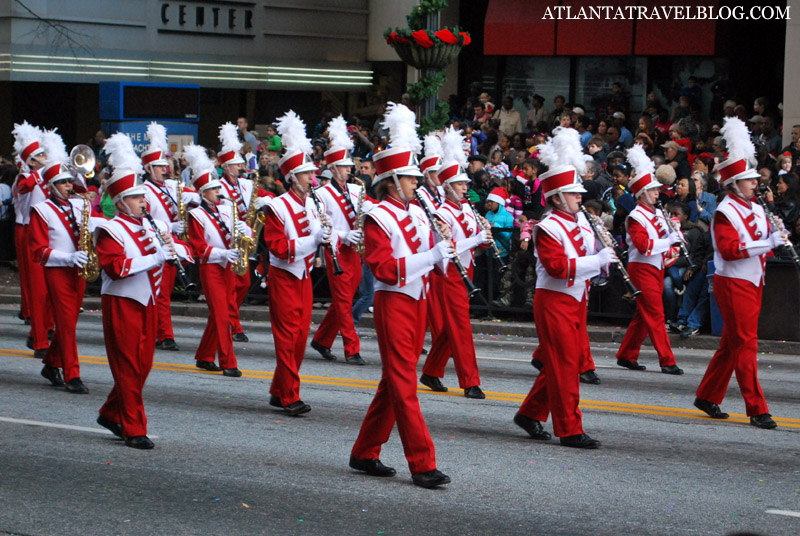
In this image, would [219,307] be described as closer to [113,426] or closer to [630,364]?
[113,426]

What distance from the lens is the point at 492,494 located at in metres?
7.55

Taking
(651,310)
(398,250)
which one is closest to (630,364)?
(651,310)

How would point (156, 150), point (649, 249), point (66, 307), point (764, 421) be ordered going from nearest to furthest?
point (764, 421)
point (66, 307)
point (649, 249)
point (156, 150)

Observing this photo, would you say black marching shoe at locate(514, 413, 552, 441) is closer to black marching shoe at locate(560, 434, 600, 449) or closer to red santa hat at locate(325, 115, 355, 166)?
black marching shoe at locate(560, 434, 600, 449)

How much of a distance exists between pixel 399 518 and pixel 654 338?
605 cm

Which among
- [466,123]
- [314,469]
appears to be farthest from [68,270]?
[466,123]

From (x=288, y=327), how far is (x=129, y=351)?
5.59 feet

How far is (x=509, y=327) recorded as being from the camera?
626 inches

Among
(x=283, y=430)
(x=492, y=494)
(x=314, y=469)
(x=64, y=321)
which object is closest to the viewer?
(x=492, y=494)

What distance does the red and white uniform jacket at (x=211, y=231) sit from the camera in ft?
38.9

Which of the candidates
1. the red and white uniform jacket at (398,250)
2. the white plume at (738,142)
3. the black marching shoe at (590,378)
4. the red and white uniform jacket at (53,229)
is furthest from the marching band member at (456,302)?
the red and white uniform jacket at (53,229)

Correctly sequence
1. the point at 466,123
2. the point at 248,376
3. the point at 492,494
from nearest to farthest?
the point at 492,494, the point at 248,376, the point at 466,123

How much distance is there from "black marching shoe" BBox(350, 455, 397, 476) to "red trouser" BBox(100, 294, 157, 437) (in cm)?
166

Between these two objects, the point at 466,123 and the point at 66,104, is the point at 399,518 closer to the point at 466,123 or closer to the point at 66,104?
the point at 466,123
